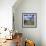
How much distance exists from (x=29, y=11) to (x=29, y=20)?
17.9 inches

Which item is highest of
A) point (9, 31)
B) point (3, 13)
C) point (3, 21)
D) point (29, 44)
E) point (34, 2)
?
point (34, 2)

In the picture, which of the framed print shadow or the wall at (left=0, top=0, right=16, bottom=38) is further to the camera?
the framed print shadow

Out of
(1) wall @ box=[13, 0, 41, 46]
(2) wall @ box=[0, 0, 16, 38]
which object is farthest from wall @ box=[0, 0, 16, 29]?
(1) wall @ box=[13, 0, 41, 46]

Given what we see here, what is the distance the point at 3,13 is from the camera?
15.9 feet

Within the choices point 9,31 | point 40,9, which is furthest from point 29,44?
point 40,9

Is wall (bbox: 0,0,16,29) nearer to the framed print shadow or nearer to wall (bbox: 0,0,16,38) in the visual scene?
wall (bbox: 0,0,16,38)

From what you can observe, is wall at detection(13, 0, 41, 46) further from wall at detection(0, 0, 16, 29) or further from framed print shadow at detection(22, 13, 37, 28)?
wall at detection(0, 0, 16, 29)

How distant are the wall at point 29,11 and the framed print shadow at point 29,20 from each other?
0.51ft

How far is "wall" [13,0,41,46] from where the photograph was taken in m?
6.23

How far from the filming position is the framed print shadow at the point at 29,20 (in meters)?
6.21

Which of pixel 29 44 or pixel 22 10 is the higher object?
pixel 22 10

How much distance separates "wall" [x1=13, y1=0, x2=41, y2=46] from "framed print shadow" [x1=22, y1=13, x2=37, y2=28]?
16 cm

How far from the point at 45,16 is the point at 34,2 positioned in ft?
3.98

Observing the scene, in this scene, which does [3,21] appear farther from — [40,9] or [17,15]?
[40,9]
